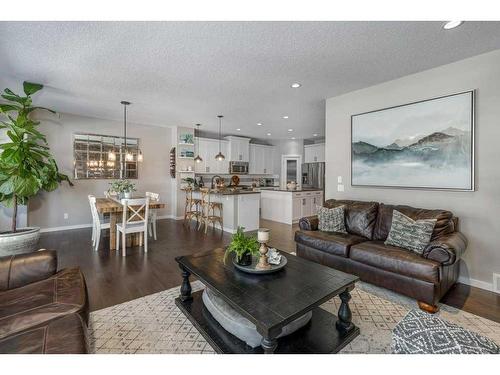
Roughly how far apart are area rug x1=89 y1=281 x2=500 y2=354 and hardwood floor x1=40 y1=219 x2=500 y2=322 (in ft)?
0.72

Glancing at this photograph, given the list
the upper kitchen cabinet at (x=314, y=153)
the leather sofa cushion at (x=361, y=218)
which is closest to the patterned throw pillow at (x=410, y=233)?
the leather sofa cushion at (x=361, y=218)

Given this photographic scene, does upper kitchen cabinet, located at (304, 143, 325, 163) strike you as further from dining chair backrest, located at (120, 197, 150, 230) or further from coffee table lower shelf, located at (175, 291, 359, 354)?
coffee table lower shelf, located at (175, 291, 359, 354)

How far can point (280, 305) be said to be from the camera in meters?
1.54

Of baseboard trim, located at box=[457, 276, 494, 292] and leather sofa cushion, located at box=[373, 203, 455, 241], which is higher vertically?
leather sofa cushion, located at box=[373, 203, 455, 241]

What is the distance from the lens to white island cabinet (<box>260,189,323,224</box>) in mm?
6309

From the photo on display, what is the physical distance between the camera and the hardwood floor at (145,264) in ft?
8.21

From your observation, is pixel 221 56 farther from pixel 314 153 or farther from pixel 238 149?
pixel 314 153

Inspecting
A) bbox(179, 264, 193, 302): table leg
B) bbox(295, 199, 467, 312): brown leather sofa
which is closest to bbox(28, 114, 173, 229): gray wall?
bbox(179, 264, 193, 302): table leg

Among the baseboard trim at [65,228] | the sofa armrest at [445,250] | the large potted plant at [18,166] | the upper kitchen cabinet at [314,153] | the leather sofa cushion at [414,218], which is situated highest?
the upper kitchen cabinet at [314,153]

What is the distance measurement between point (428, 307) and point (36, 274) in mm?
3463

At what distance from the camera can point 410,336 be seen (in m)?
1.29

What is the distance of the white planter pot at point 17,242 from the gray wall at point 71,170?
1.92 metres

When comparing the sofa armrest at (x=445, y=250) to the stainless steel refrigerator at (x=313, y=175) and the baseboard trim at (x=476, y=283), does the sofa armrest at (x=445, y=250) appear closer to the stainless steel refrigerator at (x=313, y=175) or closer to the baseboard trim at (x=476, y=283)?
the baseboard trim at (x=476, y=283)
